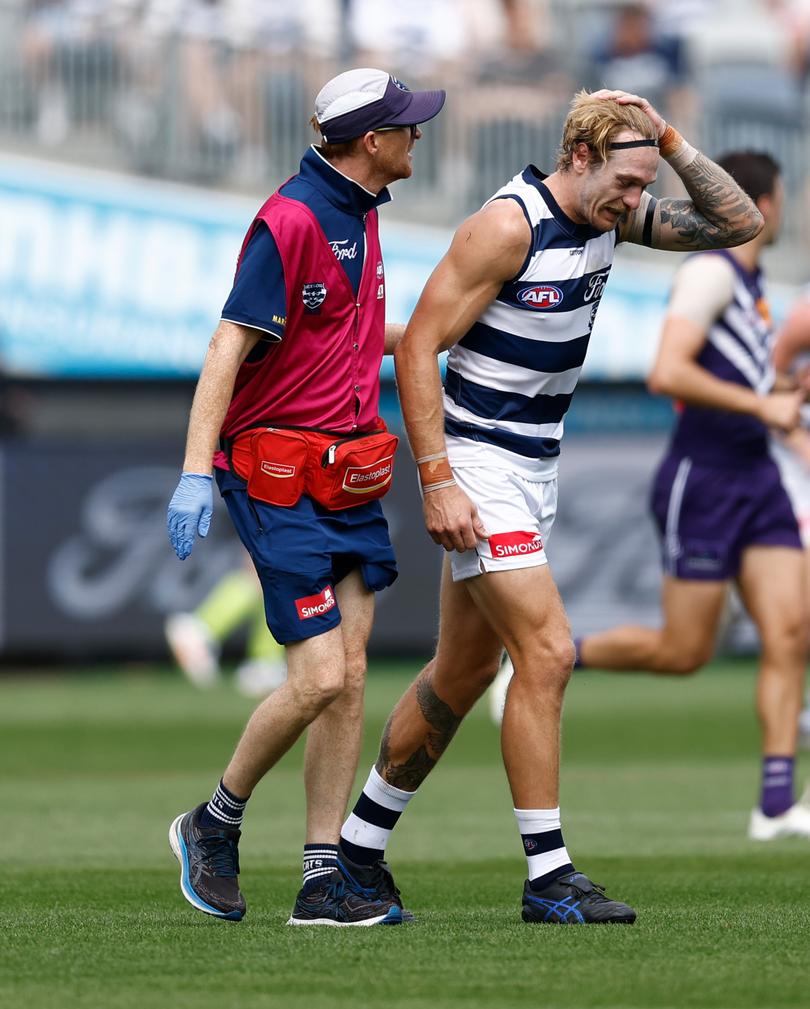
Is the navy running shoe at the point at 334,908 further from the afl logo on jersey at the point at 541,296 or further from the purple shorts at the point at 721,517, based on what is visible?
the purple shorts at the point at 721,517

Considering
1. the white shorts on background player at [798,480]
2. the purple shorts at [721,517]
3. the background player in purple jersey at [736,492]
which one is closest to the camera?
the background player in purple jersey at [736,492]

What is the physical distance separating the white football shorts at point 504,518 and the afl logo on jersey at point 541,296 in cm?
51

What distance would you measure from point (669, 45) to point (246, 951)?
17362 mm

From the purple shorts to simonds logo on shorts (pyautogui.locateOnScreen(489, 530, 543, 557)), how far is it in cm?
283

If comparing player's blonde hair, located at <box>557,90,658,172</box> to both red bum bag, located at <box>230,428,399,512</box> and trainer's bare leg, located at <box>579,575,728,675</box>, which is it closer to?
red bum bag, located at <box>230,428,399,512</box>

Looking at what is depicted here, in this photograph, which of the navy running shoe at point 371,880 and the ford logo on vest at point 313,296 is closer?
the ford logo on vest at point 313,296

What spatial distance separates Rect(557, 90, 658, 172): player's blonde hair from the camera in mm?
6031

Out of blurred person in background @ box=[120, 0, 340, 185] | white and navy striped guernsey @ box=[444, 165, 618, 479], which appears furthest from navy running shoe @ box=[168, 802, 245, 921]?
blurred person in background @ box=[120, 0, 340, 185]

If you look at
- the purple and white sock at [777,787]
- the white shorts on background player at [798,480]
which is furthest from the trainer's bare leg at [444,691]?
the white shorts on background player at [798,480]

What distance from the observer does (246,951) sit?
17.6 feet

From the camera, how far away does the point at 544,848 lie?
5.98 metres

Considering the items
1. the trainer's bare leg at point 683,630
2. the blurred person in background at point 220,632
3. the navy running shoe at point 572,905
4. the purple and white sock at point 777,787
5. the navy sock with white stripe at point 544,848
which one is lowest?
the blurred person in background at point 220,632

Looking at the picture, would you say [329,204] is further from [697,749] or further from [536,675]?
[697,749]

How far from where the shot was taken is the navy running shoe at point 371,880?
20.3 feet
